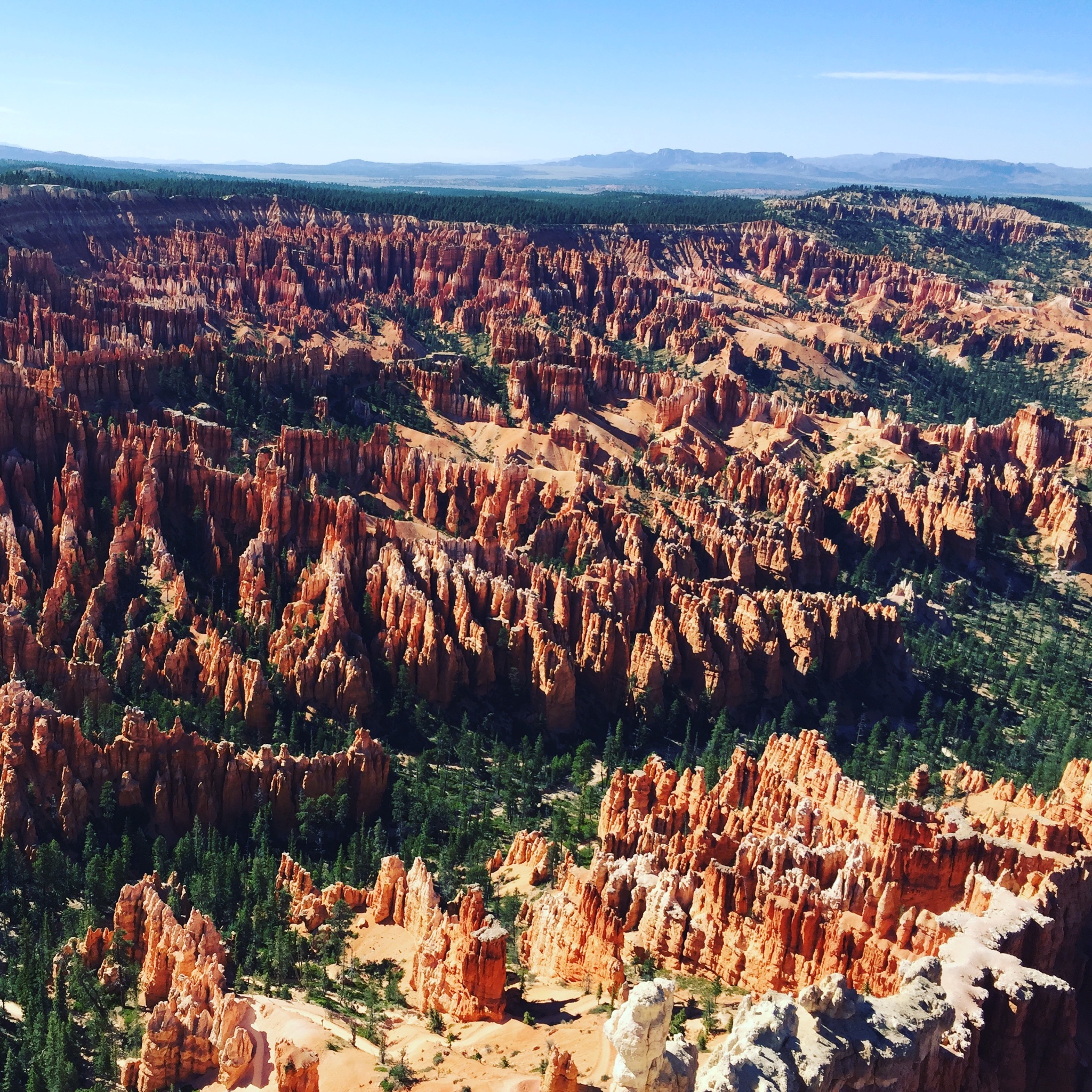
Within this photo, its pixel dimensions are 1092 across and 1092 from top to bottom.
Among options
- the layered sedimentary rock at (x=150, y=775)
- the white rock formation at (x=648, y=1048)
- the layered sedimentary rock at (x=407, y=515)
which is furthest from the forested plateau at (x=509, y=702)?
the layered sedimentary rock at (x=407, y=515)

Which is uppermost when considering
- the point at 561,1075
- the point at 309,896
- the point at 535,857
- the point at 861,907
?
the point at 561,1075

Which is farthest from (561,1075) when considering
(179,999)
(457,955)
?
(179,999)

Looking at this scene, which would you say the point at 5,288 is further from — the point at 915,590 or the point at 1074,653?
the point at 1074,653

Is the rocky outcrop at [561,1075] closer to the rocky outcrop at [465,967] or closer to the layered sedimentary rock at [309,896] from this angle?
the rocky outcrop at [465,967]

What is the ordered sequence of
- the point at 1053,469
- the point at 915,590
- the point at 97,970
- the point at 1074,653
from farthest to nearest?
the point at 1053,469 → the point at 915,590 → the point at 1074,653 → the point at 97,970

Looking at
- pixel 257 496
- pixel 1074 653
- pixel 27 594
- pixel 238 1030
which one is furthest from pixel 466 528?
pixel 238 1030

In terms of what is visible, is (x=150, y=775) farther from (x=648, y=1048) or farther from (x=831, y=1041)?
(x=831, y=1041)
